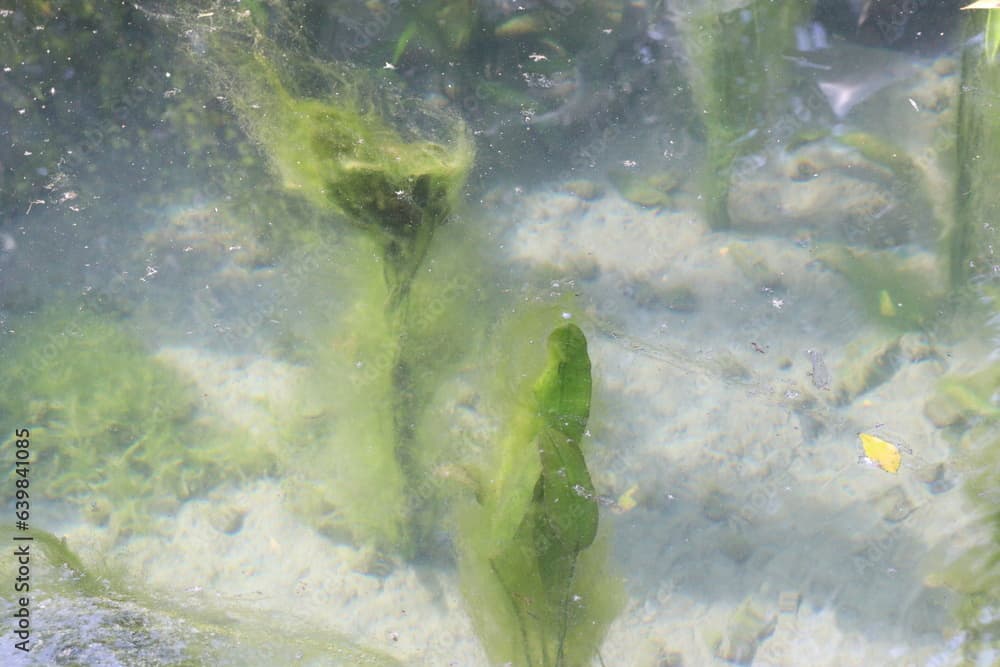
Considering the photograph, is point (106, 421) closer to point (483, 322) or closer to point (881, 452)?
point (483, 322)

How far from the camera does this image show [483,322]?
10.3ft

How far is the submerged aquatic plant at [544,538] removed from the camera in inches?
87.6

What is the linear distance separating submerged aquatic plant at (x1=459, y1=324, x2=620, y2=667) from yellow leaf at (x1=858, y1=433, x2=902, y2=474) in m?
1.43

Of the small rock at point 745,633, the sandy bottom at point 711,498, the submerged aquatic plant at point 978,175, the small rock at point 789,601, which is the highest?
the submerged aquatic plant at point 978,175

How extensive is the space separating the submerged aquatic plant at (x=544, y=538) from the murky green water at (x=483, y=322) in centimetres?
3

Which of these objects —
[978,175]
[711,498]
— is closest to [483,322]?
[711,498]

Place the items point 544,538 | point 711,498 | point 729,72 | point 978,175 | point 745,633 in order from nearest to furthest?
point 544,538
point 745,633
point 711,498
point 978,175
point 729,72

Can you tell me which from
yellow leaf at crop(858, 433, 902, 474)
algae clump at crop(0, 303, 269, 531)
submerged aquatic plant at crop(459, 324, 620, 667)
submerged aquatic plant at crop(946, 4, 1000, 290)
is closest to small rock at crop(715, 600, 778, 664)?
submerged aquatic plant at crop(459, 324, 620, 667)

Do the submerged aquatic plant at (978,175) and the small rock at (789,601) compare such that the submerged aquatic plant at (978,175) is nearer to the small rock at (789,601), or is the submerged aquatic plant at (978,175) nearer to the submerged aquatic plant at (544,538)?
the small rock at (789,601)

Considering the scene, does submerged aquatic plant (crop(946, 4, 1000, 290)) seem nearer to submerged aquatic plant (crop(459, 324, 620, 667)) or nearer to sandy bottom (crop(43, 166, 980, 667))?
sandy bottom (crop(43, 166, 980, 667))

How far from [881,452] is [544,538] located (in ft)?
5.86

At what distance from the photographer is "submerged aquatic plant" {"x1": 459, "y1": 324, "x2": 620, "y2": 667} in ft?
7.30

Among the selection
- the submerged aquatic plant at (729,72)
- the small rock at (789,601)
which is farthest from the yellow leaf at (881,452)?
the submerged aquatic plant at (729,72)

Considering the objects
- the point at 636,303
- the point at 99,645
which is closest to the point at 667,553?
the point at 636,303
